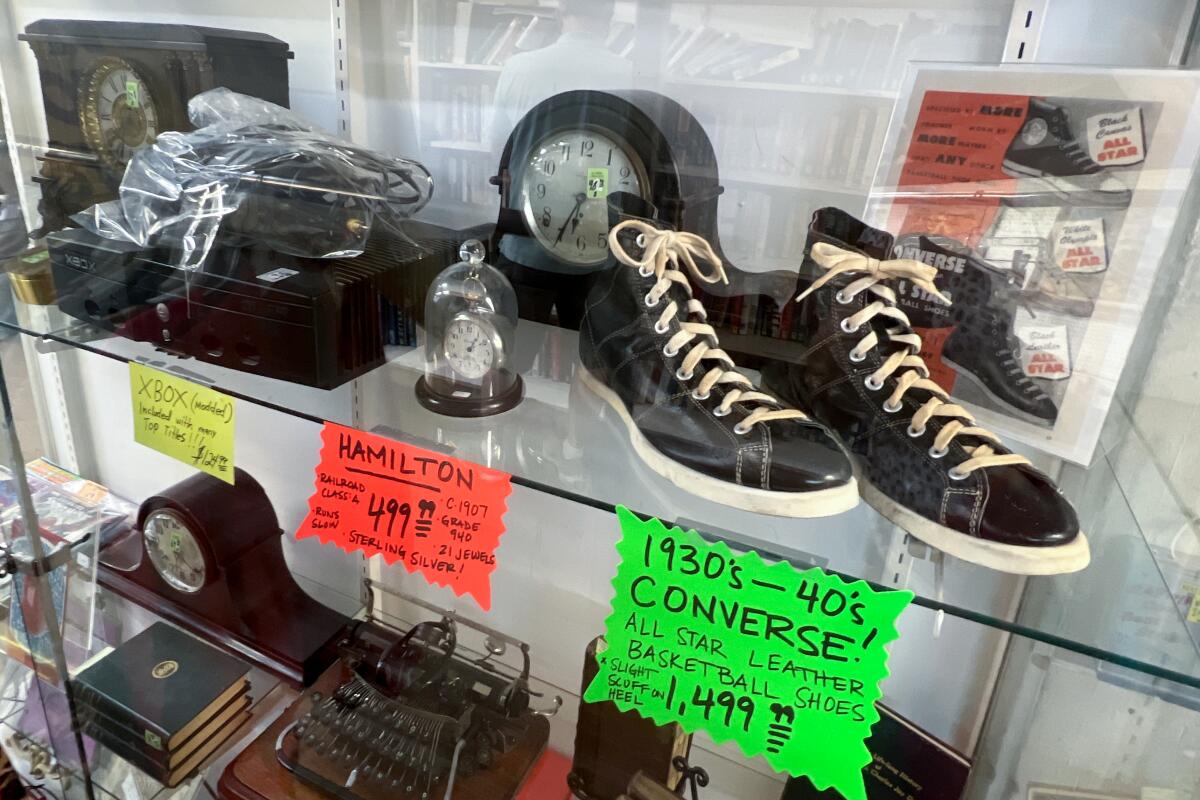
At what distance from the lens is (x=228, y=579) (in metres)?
0.85

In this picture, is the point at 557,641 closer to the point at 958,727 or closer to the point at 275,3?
the point at 958,727

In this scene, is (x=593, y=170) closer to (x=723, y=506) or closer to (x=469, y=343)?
(x=469, y=343)

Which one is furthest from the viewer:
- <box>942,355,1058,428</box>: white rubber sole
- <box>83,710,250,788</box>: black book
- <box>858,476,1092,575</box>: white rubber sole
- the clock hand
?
<box>83,710,250,788</box>: black book

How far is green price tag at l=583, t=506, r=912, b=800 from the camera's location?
0.43 m

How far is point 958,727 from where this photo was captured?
2.35ft

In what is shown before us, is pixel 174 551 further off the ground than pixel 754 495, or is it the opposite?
pixel 754 495

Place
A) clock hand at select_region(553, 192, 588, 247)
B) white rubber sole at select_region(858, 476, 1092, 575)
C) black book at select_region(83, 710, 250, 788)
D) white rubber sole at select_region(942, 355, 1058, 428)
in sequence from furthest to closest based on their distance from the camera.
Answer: black book at select_region(83, 710, 250, 788) < clock hand at select_region(553, 192, 588, 247) < white rubber sole at select_region(942, 355, 1058, 428) < white rubber sole at select_region(858, 476, 1092, 575)

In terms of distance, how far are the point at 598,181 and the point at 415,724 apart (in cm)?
52

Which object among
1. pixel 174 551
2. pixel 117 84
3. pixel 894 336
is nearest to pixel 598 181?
pixel 894 336

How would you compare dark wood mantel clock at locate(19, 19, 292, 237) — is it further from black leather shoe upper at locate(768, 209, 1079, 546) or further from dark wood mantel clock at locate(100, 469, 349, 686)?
black leather shoe upper at locate(768, 209, 1079, 546)

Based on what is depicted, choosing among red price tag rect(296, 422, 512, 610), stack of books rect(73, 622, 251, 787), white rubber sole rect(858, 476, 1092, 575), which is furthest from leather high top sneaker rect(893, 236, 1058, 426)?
stack of books rect(73, 622, 251, 787)

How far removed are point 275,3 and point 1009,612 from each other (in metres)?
0.84

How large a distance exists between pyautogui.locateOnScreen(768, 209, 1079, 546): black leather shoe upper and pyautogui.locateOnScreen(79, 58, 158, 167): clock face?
644 millimetres

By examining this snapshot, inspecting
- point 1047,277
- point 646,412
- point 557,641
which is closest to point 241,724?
point 557,641
